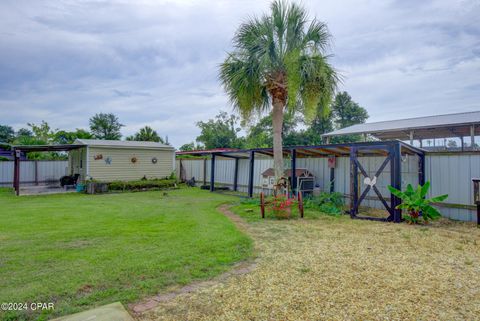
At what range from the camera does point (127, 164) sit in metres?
15.8

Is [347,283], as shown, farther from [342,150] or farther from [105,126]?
[105,126]

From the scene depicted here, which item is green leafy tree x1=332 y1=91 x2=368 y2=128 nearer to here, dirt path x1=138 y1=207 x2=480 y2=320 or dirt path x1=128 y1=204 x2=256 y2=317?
dirt path x1=138 y1=207 x2=480 y2=320

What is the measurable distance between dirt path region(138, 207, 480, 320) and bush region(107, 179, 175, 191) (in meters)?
11.0

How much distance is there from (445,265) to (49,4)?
10867 millimetres

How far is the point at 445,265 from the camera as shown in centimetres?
388

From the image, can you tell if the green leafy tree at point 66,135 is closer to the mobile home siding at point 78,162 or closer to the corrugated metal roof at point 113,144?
the mobile home siding at point 78,162

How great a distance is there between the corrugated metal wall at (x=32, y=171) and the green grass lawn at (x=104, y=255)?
11.0m

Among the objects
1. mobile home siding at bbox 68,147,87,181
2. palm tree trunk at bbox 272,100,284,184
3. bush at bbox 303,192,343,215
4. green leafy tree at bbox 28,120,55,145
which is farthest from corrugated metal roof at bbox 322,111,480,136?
green leafy tree at bbox 28,120,55,145

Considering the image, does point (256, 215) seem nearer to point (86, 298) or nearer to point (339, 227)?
point (339, 227)

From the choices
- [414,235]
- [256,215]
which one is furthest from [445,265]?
[256,215]

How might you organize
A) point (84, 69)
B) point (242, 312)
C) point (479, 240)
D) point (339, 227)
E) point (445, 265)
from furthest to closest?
point (84, 69) < point (339, 227) < point (479, 240) < point (445, 265) < point (242, 312)

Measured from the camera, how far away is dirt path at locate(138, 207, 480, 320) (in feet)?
8.52

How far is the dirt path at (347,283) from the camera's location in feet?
8.52

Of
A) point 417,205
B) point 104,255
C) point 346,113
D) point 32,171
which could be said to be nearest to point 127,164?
point 32,171
